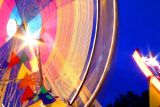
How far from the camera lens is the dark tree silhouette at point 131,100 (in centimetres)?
1560

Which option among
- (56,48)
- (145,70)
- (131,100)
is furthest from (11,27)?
(131,100)

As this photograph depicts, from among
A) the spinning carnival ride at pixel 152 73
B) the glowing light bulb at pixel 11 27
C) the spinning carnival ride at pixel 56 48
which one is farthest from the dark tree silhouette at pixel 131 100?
the glowing light bulb at pixel 11 27

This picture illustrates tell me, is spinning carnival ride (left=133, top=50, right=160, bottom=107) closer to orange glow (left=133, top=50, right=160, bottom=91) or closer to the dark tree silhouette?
orange glow (left=133, top=50, right=160, bottom=91)

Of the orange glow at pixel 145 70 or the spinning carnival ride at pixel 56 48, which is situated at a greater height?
the orange glow at pixel 145 70

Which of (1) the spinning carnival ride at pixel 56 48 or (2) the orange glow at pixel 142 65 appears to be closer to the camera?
(1) the spinning carnival ride at pixel 56 48

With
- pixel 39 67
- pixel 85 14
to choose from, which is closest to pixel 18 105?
pixel 39 67

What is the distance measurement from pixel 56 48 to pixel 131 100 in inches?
397

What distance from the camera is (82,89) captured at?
6293 millimetres

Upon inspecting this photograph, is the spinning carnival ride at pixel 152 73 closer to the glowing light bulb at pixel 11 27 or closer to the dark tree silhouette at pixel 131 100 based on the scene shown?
the glowing light bulb at pixel 11 27

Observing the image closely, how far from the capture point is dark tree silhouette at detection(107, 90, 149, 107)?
1560cm

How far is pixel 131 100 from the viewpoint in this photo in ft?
53.8

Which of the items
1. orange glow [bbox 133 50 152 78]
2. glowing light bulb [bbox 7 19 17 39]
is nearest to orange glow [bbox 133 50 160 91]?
orange glow [bbox 133 50 152 78]

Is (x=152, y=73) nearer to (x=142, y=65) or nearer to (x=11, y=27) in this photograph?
(x=142, y=65)

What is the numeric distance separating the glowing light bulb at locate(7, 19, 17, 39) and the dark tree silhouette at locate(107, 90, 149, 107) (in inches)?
367
